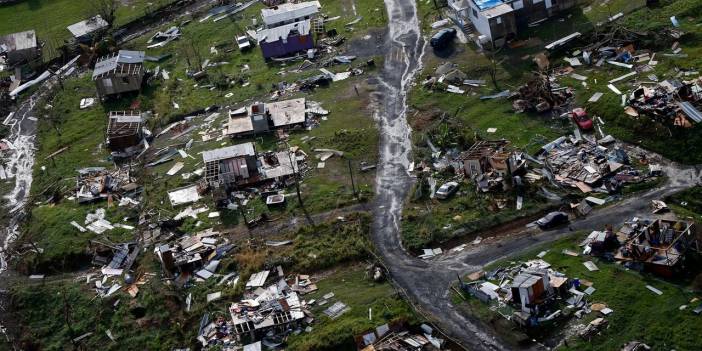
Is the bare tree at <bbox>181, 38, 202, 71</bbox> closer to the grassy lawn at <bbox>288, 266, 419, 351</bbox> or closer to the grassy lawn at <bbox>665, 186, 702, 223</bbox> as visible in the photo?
the grassy lawn at <bbox>288, 266, 419, 351</bbox>

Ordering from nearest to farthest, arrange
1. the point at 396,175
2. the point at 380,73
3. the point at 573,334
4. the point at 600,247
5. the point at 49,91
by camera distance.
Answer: the point at 573,334 < the point at 600,247 < the point at 396,175 < the point at 380,73 < the point at 49,91

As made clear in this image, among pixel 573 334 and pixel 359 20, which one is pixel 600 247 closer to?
pixel 573 334

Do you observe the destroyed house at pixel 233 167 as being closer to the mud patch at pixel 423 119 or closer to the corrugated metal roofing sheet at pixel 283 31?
the mud patch at pixel 423 119

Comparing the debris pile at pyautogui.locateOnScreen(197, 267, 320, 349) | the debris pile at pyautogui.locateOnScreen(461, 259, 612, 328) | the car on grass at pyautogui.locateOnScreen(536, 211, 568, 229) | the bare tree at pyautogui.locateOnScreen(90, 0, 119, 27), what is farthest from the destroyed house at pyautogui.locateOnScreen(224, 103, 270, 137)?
the bare tree at pyautogui.locateOnScreen(90, 0, 119, 27)

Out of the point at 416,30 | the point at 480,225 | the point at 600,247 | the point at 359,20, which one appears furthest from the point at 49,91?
the point at 600,247

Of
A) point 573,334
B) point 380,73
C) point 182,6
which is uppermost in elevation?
point 182,6
